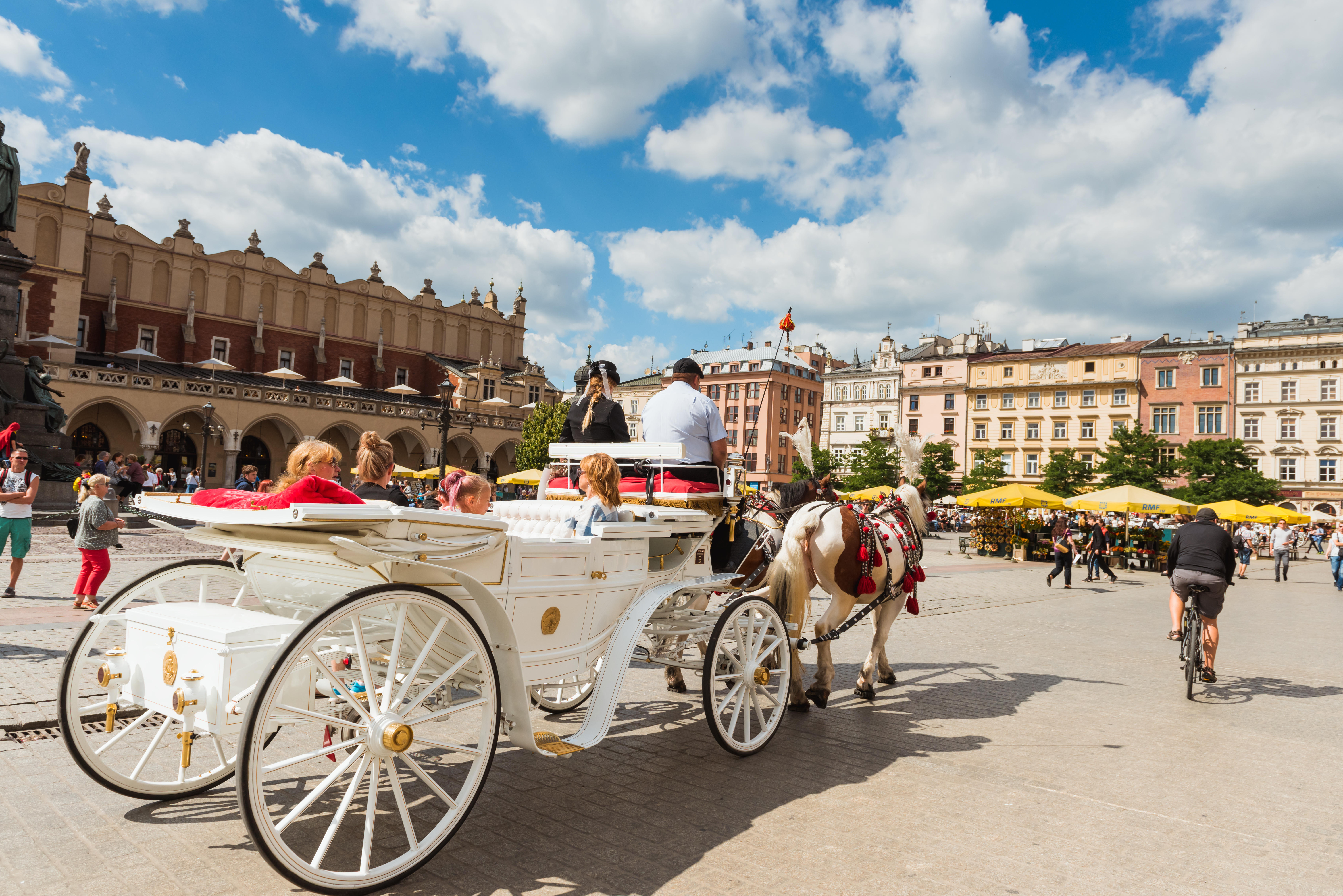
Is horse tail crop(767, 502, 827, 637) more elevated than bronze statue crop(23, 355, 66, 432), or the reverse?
bronze statue crop(23, 355, 66, 432)

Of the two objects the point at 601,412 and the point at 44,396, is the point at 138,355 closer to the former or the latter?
the point at 44,396

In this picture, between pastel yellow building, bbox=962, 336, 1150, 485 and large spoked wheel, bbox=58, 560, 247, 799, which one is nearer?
large spoked wheel, bbox=58, 560, 247, 799

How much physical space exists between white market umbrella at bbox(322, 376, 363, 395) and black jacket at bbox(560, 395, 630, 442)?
42634mm

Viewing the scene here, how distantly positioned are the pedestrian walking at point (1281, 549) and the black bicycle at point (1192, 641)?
75.0 ft

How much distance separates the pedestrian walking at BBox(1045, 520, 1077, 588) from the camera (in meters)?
19.0

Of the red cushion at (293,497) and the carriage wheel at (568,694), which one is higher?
the red cushion at (293,497)

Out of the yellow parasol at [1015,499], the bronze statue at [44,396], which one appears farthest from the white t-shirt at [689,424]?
the yellow parasol at [1015,499]

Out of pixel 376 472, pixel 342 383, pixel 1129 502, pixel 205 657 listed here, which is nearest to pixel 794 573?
pixel 376 472

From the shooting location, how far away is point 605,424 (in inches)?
220

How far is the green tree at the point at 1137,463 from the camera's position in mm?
54844

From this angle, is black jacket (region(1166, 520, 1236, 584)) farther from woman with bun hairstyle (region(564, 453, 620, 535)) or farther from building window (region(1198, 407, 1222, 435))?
building window (region(1198, 407, 1222, 435))

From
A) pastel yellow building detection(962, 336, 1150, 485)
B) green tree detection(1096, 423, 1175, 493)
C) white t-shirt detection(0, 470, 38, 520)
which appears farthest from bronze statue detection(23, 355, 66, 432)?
pastel yellow building detection(962, 336, 1150, 485)

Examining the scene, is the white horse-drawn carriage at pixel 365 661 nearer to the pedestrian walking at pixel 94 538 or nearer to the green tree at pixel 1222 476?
the pedestrian walking at pixel 94 538

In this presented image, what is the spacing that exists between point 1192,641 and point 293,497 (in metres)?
7.68
